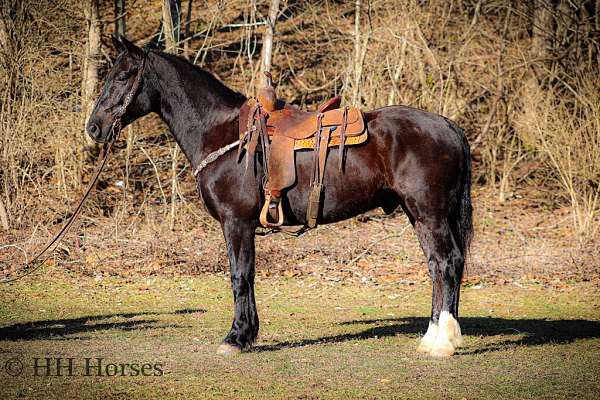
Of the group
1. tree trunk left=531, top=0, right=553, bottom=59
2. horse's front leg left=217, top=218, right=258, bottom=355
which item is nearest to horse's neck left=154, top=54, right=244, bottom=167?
horse's front leg left=217, top=218, right=258, bottom=355

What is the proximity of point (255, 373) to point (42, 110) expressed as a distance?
315 inches

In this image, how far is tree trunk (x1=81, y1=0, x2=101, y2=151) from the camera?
1289 cm

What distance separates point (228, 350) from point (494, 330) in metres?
2.93

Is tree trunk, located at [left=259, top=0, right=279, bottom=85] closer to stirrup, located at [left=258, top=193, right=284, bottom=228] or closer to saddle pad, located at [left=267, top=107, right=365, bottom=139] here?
saddle pad, located at [left=267, top=107, right=365, bottom=139]

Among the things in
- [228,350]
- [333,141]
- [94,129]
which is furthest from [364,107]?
[228,350]

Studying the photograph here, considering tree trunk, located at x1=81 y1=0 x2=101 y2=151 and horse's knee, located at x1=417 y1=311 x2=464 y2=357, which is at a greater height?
tree trunk, located at x1=81 y1=0 x2=101 y2=151

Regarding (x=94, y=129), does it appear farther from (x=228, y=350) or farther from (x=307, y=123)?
(x=228, y=350)

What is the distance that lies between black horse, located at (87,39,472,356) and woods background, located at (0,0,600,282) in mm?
3348

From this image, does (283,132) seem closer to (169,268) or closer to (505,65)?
(169,268)

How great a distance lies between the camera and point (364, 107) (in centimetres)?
1373

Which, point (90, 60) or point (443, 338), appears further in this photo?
point (90, 60)

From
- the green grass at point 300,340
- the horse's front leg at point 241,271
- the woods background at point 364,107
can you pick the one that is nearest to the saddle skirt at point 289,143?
the horse's front leg at point 241,271

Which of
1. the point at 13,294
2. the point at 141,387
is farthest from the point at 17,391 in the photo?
the point at 13,294

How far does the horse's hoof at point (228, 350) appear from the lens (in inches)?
257
